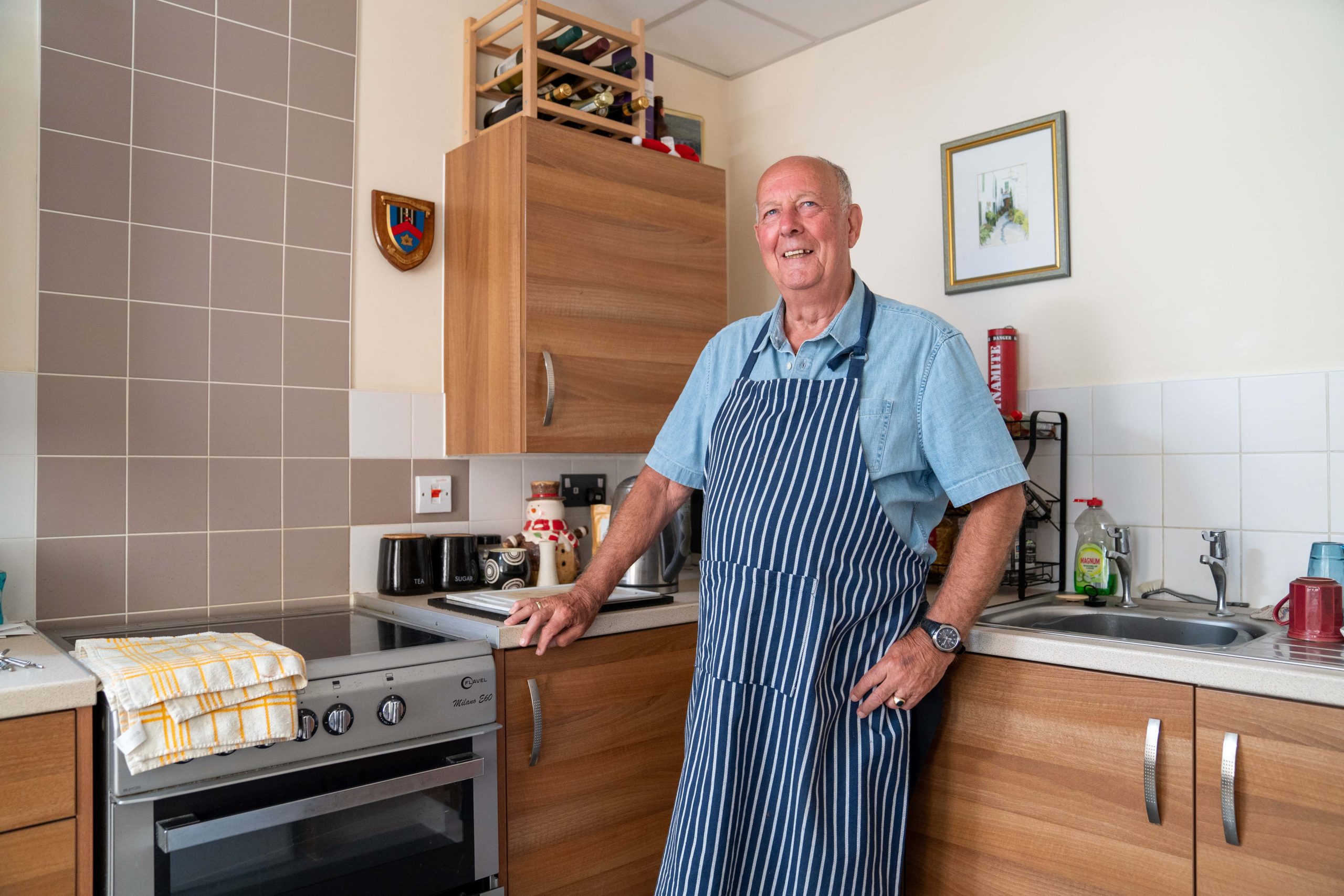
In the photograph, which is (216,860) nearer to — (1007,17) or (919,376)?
(919,376)

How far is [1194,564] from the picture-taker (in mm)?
1898

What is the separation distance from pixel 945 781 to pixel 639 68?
5.97 feet

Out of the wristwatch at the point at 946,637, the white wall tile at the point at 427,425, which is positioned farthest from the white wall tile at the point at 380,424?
the wristwatch at the point at 946,637

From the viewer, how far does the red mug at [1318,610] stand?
148 centimetres

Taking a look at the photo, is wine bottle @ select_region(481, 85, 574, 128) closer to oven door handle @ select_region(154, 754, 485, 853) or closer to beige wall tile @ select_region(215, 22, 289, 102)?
beige wall tile @ select_region(215, 22, 289, 102)

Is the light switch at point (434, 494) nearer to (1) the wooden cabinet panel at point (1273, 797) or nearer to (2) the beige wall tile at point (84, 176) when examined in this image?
(2) the beige wall tile at point (84, 176)

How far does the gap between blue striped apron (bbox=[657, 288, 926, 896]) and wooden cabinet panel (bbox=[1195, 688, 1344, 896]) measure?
1.38ft

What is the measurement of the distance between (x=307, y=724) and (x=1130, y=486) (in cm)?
→ 167

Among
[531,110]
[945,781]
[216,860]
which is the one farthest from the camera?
[531,110]

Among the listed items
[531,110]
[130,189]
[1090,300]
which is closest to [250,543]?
[130,189]

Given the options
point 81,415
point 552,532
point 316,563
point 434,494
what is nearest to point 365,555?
point 316,563

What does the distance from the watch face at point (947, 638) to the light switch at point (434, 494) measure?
4.30 feet

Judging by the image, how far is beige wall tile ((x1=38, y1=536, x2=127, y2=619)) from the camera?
1.76m

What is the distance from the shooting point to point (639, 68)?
2.39m
